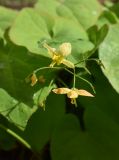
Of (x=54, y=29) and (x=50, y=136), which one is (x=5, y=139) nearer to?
(x=50, y=136)

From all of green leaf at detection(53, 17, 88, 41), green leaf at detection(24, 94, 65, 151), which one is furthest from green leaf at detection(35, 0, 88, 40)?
green leaf at detection(24, 94, 65, 151)

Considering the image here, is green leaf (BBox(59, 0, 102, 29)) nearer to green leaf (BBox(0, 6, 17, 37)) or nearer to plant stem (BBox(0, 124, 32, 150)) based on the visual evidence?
green leaf (BBox(0, 6, 17, 37))

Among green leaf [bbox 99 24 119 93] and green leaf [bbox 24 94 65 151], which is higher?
green leaf [bbox 99 24 119 93]

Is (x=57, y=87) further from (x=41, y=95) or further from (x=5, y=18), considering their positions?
(x=5, y=18)

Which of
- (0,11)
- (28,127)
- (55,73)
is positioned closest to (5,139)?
(28,127)

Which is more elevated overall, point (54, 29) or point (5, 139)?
point (54, 29)

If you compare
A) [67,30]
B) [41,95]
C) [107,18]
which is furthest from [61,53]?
[107,18]

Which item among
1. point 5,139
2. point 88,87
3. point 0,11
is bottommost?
point 5,139

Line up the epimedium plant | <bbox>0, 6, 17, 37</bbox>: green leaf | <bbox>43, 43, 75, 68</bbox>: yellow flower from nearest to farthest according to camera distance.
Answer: <bbox>43, 43, 75, 68</bbox>: yellow flower, the epimedium plant, <bbox>0, 6, 17, 37</bbox>: green leaf
